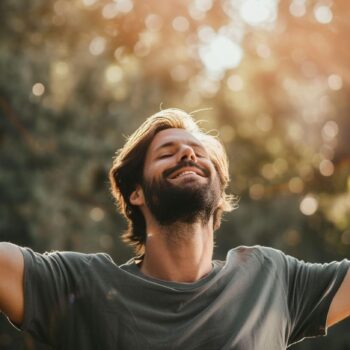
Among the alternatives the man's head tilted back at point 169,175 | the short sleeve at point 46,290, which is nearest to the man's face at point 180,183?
the man's head tilted back at point 169,175

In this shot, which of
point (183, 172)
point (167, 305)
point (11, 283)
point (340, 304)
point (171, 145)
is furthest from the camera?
point (171, 145)

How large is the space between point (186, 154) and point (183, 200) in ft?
0.75

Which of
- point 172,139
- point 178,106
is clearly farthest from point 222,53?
point 172,139

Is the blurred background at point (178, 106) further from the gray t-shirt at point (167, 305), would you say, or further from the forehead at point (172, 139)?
the gray t-shirt at point (167, 305)

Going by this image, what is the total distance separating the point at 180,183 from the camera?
2613mm

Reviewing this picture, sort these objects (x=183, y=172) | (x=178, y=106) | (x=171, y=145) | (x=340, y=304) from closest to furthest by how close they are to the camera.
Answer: (x=340, y=304) < (x=183, y=172) < (x=171, y=145) < (x=178, y=106)

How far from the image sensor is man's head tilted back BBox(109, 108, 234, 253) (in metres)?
2.61

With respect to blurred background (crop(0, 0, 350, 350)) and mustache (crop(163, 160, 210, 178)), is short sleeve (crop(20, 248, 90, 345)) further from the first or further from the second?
blurred background (crop(0, 0, 350, 350))

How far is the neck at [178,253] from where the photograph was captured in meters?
2.52

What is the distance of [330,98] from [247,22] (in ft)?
7.19

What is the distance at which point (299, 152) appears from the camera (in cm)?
1299

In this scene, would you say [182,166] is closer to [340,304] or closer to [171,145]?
[171,145]

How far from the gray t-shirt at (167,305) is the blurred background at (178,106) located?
291 inches

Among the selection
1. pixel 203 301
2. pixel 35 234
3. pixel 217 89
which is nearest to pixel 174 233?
pixel 203 301
